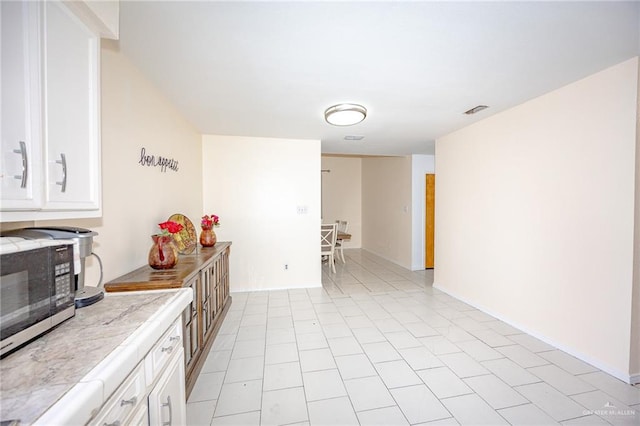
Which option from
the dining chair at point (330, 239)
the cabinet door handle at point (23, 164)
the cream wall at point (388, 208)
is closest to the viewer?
the cabinet door handle at point (23, 164)

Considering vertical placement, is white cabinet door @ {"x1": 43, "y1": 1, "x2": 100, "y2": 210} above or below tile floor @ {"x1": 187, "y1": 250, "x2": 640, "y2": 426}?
above

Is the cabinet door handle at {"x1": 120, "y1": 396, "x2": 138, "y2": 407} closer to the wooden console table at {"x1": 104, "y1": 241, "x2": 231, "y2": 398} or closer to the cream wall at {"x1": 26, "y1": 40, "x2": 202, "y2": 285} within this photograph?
the wooden console table at {"x1": 104, "y1": 241, "x2": 231, "y2": 398}

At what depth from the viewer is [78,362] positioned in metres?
0.77

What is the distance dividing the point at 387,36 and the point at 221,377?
270 centimetres

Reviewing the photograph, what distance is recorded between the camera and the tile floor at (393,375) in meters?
1.67

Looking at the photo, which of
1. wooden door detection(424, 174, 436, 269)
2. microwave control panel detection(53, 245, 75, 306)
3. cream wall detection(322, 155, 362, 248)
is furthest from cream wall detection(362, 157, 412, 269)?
microwave control panel detection(53, 245, 75, 306)

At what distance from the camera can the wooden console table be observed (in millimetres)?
1598

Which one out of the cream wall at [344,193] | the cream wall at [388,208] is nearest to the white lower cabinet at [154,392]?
the cream wall at [388,208]

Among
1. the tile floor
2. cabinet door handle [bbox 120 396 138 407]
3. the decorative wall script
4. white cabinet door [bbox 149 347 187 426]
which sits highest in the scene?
the decorative wall script

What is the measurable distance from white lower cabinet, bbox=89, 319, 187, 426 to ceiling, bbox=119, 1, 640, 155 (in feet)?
5.55

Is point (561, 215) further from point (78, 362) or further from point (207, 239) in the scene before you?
point (207, 239)

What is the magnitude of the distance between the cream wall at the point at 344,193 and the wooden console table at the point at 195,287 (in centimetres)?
497

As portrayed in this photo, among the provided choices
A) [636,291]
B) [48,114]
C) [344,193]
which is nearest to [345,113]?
[48,114]

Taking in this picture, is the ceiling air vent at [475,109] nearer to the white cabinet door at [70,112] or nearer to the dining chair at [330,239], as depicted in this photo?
the dining chair at [330,239]
